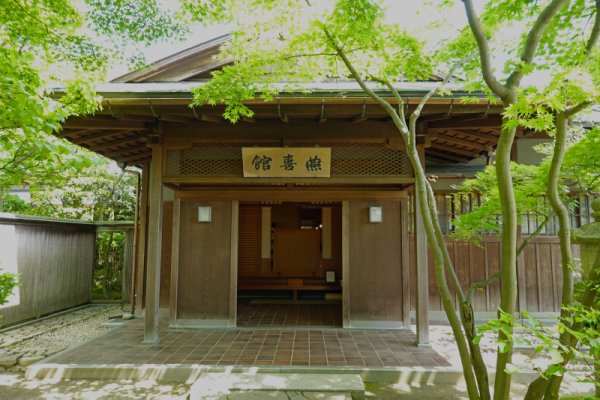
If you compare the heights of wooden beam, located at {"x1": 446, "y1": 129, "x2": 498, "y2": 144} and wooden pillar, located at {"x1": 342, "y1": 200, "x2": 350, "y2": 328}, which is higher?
wooden beam, located at {"x1": 446, "y1": 129, "x2": 498, "y2": 144}

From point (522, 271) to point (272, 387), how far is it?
578 centimetres

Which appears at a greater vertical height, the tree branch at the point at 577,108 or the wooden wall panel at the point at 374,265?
the tree branch at the point at 577,108

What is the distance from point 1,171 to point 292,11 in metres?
3.29

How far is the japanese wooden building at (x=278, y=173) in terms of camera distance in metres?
5.18

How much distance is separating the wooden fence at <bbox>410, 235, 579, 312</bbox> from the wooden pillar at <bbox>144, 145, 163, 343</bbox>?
4735mm

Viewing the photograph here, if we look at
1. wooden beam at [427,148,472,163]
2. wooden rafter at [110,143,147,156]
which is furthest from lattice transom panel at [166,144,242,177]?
wooden beam at [427,148,472,163]

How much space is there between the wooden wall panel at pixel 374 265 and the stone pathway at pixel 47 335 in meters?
4.58

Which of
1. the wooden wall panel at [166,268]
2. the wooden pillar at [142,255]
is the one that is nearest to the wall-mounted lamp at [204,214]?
the wooden wall panel at [166,268]

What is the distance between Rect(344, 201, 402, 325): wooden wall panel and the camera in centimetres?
650

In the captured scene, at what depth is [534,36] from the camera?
8.48ft

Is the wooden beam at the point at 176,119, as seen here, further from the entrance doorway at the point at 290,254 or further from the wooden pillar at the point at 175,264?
the entrance doorway at the point at 290,254

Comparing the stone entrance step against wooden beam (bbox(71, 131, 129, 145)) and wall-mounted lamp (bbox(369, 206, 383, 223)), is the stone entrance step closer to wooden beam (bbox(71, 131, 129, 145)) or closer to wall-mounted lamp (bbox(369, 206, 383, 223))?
wall-mounted lamp (bbox(369, 206, 383, 223))

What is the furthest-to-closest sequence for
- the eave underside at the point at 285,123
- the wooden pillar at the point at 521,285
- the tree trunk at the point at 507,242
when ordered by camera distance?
the wooden pillar at the point at 521,285 < the eave underside at the point at 285,123 < the tree trunk at the point at 507,242

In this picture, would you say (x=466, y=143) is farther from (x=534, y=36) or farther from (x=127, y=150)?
(x=127, y=150)
